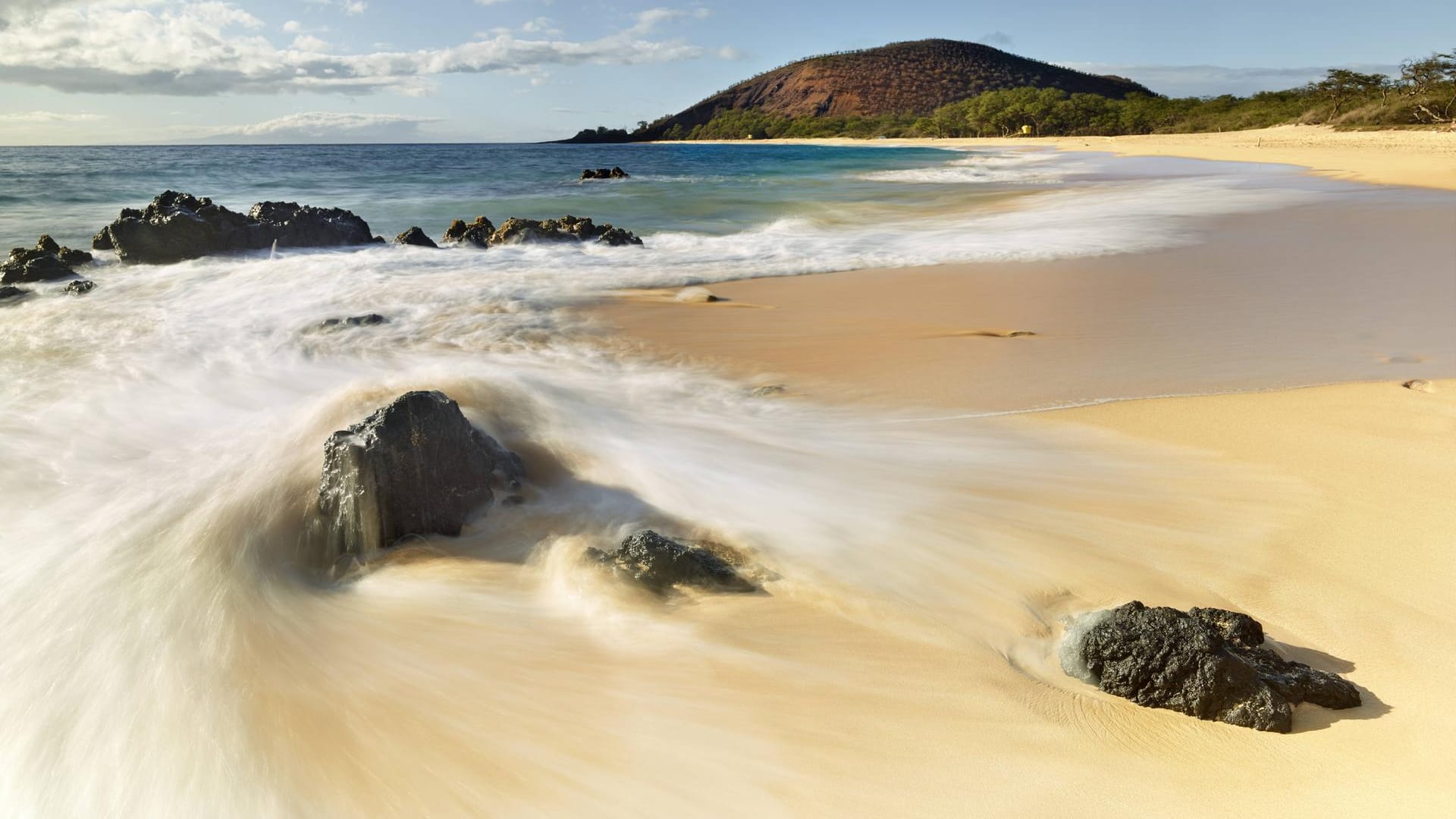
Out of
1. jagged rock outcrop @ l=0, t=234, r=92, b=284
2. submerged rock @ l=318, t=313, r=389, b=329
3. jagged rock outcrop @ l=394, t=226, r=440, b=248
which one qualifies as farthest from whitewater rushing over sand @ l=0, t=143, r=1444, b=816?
jagged rock outcrop @ l=394, t=226, r=440, b=248

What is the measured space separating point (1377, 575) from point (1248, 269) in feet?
21.2

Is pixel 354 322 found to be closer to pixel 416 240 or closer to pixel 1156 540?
pixel 416 240

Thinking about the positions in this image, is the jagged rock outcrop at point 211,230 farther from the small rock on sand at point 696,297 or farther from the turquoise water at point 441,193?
the small rock on sand at point 696,297

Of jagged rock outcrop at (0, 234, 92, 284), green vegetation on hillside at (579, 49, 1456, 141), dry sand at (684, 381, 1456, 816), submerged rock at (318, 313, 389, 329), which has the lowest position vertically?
dry sand at (684, 381, 1456, 816)

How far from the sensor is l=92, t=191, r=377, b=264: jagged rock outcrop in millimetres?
10438

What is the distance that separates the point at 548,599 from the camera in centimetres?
270

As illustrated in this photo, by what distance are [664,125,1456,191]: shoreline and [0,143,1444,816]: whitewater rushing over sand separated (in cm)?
1721

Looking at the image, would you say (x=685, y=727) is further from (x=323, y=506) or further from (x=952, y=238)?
(x=952, y=238)

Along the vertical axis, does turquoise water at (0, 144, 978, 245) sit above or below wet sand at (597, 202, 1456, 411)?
above

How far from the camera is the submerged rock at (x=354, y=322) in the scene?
22.5 ft

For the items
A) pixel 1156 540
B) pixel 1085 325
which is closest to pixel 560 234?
pixel 1085 325

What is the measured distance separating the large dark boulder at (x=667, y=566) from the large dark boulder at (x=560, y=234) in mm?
9428

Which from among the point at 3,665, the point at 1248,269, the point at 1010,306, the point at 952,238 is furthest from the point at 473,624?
the point at 952,238

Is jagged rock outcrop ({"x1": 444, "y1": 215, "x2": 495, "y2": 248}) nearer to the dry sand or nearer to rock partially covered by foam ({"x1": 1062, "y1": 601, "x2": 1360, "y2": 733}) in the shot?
the dry sand
